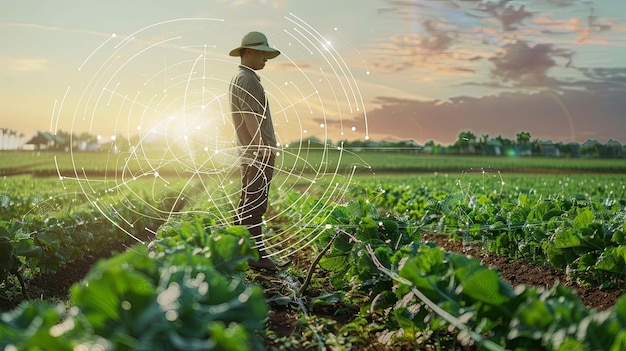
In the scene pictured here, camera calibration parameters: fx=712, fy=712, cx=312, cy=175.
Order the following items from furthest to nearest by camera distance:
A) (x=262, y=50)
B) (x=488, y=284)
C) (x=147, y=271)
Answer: (x=262, y=50) < (x=488, y=284) < (x=147, y=271)

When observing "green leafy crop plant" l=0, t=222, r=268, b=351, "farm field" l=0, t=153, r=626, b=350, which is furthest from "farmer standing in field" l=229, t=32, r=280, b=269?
"green leafy crop plant" l=0, t=222, r=268, b=351

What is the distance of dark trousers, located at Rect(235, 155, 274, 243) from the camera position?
8414 millimetres

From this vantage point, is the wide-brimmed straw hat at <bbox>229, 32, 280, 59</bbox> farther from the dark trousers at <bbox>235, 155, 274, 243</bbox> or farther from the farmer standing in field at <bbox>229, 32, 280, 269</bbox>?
the dark trousers at <bbox>235, 155, 274, 243</bbox>

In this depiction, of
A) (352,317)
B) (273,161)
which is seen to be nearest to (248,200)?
(273,161)

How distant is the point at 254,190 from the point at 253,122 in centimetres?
86

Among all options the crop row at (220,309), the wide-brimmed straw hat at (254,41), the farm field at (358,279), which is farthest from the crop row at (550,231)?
the wide-brimmed straw hat at (254,41)

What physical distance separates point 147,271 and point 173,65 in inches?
205

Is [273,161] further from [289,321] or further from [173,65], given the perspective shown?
[289,321]

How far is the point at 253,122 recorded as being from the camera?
825cm

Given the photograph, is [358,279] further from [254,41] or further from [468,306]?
[254,41]

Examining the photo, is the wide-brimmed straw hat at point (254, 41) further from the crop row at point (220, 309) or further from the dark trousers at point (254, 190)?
the crop row at point (220, 309)

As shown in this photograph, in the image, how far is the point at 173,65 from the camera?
846 centimetres

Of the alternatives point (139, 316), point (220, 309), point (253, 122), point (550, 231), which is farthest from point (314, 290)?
point (139, 316)

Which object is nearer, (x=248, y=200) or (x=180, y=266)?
(x=180, y=266)
